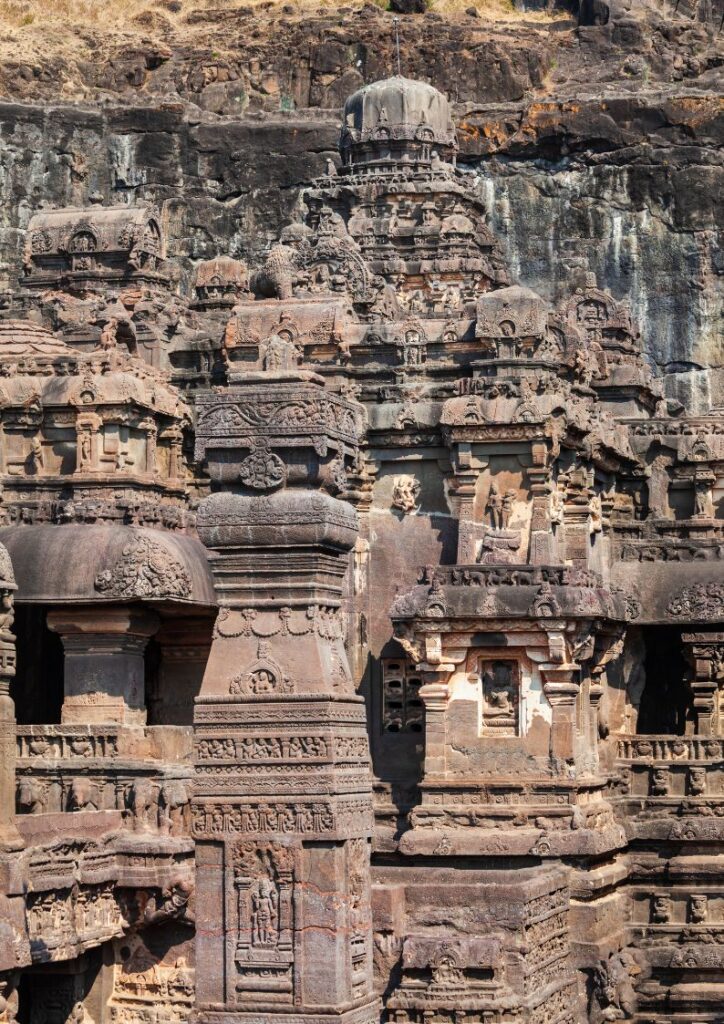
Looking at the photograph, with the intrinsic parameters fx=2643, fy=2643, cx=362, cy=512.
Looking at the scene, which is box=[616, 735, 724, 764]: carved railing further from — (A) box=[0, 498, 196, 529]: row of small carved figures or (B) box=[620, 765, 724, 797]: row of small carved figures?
(A) box=[0, 498, 196, 529]: row of small carved figures

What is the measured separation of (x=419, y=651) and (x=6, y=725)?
7.09 metres

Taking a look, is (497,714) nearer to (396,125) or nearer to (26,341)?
(26,341)

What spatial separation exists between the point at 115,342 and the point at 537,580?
782 cm

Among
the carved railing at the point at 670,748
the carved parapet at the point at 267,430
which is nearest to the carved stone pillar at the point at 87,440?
A: the carved railing at the point at 670,748

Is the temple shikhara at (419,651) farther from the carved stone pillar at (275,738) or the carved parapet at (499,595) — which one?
the carved stone pillar at (275,738)

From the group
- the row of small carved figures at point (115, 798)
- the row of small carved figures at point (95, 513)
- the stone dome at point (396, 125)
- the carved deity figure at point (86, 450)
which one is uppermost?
the stone dome at point (396, 125)

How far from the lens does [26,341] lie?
36062 millimetres

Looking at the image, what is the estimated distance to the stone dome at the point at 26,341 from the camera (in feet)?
117

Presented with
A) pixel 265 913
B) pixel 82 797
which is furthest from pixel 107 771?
pixel 265 913

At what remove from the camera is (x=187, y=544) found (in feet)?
107

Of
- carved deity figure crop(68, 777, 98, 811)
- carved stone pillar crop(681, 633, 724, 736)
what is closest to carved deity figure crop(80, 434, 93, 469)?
carved deity figure crop(68, 777, 98, 811)

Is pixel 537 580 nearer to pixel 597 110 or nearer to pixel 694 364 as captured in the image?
pixel 694 364

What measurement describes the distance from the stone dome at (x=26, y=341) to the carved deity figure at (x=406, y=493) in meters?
5.92

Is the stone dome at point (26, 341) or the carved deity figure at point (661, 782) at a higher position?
the stone dome at point (26, 341)
